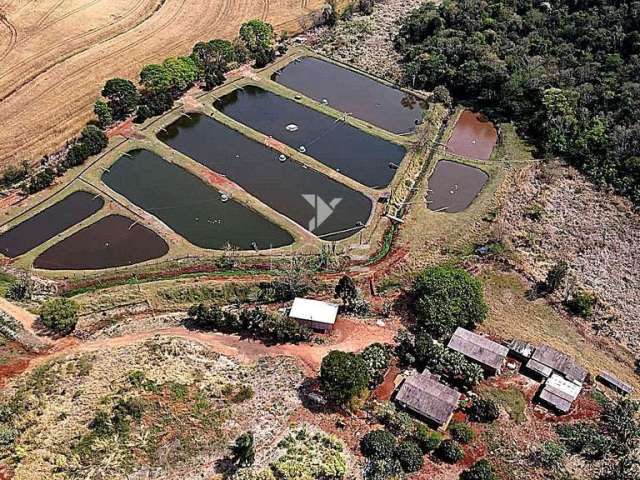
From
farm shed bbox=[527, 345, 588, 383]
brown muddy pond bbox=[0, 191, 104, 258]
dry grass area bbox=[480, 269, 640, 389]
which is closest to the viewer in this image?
farm shed bbox=[527, 345, 588, 383]

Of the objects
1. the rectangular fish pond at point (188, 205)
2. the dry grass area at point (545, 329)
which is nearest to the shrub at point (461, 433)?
the dry grass area at point (545, 329)

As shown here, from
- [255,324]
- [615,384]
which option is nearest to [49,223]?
[255,324]

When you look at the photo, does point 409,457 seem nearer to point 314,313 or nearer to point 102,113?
point 314,313

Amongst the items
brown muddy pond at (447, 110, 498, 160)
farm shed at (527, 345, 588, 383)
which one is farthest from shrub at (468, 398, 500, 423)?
brown muddy pond at (447, 110, 498, 160)

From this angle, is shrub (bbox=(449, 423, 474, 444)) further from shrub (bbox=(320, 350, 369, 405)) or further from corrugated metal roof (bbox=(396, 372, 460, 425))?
shrub (bbox=(320, 350, 369, 405))

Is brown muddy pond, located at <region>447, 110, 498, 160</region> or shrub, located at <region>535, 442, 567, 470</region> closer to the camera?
shrub, located at <region>535, 442, 567, 470</region>
